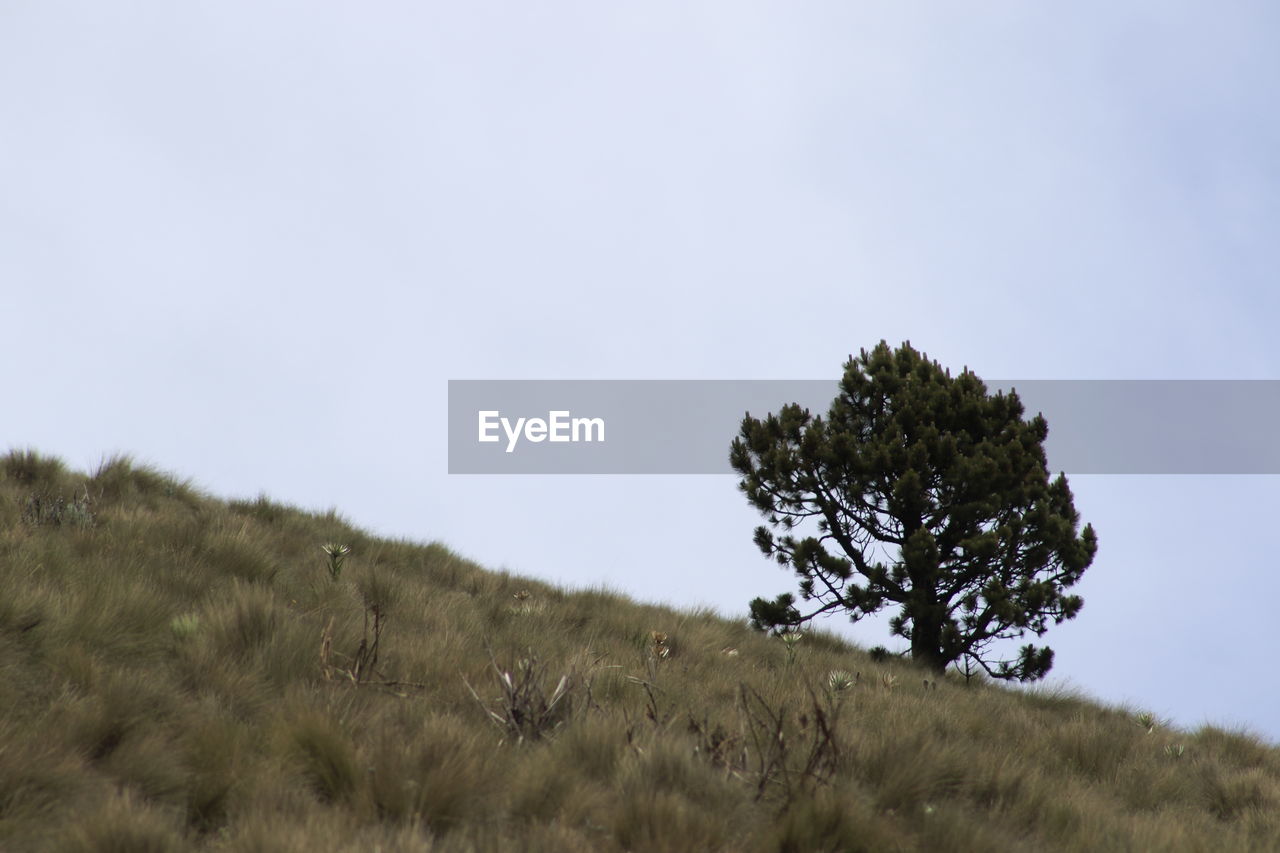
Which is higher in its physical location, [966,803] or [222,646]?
[222,646]

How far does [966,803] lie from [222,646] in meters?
3.84

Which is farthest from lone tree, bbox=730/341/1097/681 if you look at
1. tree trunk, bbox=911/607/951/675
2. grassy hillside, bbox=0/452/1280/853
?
grassy hillside, bbox=0/452/1280/853

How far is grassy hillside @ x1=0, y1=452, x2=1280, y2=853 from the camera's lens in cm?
316

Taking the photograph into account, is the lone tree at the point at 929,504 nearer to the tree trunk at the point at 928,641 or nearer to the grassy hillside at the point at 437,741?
the tree trunk at the point at 928,641

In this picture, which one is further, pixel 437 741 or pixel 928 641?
pixel 928 641

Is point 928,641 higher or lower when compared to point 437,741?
higher

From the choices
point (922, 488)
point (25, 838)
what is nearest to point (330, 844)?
point (25, 838)

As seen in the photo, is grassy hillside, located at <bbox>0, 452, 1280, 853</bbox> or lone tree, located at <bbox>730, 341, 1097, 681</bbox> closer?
grassy hillside, located at <bbox>0, 452, 1280, 853</bbox>

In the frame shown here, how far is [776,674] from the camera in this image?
285 inches

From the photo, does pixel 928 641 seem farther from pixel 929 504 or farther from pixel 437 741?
pixel 437 741

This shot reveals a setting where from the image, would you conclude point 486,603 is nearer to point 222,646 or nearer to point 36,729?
point 222,646

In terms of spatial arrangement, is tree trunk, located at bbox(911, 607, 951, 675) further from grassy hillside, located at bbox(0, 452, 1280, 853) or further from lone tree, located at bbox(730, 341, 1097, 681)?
grassy hillside, located at bbox(0, 452, 1280, 853)

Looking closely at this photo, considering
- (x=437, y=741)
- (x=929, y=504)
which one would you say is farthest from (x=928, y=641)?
(x=437, y=741)

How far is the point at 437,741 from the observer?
3623 mm
